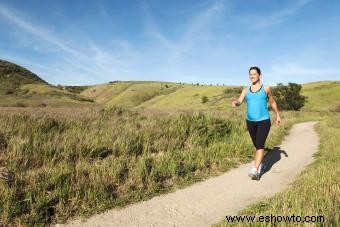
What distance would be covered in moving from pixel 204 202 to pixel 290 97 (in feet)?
172

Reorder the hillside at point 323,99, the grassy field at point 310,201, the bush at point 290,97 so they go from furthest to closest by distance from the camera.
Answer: the hillside at point 323,99
the bush at point 290,97
the grassy field at point 310,201

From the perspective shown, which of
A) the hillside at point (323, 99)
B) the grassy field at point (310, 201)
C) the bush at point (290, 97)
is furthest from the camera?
the hillside at point (323, 99)

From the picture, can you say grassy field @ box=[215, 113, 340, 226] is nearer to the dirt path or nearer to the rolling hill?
the dirt path

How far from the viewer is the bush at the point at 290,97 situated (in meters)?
55.2

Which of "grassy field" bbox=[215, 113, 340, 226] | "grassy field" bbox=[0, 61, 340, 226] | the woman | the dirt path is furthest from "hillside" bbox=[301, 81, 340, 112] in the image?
"grassy field" bbox=[215, 113, 340, 226]

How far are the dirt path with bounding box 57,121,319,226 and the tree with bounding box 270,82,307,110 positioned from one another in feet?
159

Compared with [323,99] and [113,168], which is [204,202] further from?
[323,99]

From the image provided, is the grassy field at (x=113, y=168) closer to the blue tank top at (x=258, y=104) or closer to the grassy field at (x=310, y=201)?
the grassy field at (x=310, y=201)

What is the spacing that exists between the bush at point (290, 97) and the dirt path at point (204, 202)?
48.5 m

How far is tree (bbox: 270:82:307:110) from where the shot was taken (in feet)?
181

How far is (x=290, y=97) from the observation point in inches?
2189

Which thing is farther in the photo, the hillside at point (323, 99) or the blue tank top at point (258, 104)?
the hillside at point (323, 99)

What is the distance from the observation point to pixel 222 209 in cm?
591

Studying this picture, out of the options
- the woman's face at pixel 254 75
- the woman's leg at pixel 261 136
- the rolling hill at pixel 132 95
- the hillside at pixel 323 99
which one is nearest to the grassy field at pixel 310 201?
the woman's leg at pixel 261 136
